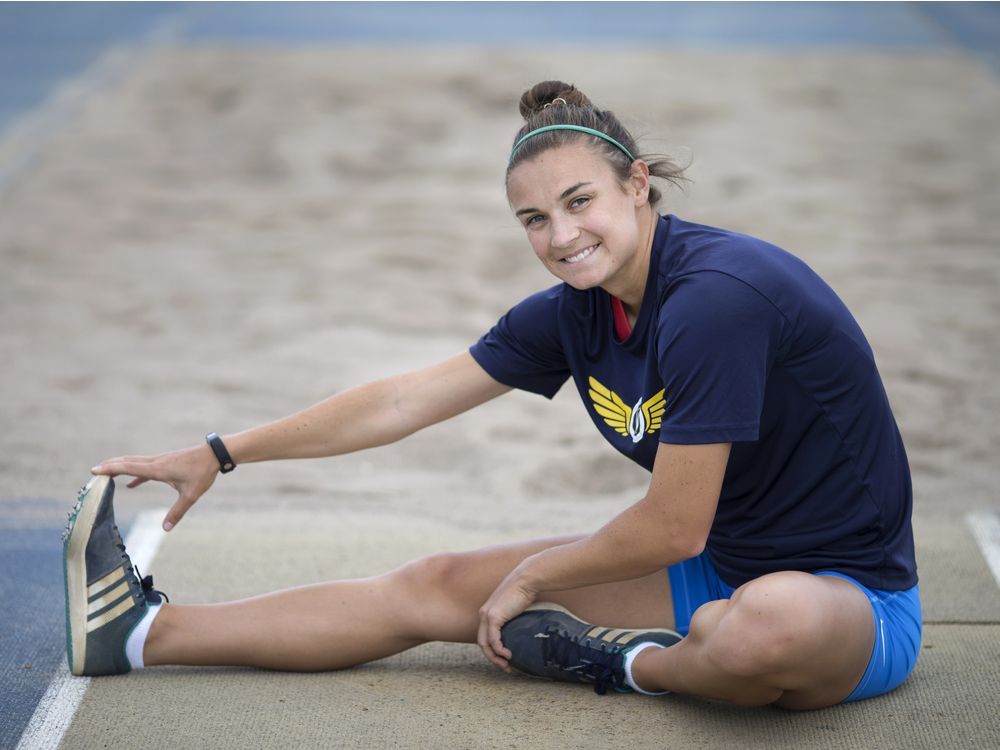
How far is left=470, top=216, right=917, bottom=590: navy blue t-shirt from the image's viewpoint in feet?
7.27

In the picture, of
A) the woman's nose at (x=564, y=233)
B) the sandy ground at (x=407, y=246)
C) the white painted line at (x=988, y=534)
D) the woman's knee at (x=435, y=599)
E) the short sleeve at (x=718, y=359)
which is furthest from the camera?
the sandy ground at (x=407, y=246)

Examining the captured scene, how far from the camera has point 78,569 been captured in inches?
105

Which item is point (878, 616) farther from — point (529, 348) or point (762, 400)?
point (529, 348)

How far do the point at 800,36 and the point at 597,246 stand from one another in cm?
1097

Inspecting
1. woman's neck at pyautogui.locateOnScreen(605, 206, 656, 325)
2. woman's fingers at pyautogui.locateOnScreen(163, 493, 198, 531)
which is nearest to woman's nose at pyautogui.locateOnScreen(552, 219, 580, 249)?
woman's neck at pyautogui.locateOnScreen(605, 206, 656, 325)

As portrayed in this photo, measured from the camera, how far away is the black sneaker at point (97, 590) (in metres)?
2.65

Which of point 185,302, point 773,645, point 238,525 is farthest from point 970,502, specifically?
point 185,302

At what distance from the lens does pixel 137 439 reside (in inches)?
184

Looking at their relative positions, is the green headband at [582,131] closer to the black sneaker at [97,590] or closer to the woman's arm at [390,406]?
the woman's arm at [390,406]

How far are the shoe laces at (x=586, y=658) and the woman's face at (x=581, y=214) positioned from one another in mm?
780

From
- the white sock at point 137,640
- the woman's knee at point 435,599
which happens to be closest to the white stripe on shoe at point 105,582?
the white sock at point 137,640

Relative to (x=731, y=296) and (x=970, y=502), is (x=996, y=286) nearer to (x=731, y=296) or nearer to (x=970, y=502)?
(x=970, y=502)

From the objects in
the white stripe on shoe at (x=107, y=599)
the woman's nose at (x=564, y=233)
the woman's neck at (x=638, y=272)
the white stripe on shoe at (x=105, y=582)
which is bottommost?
the white stripe on shoe at (x=107, y=599)

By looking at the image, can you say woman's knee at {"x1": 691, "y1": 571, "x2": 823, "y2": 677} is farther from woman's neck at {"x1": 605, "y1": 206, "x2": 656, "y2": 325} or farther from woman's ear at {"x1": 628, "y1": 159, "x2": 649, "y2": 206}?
woman's ear at {"x1": 628, "y1": 159, "x2": 649, "y2": 206}
